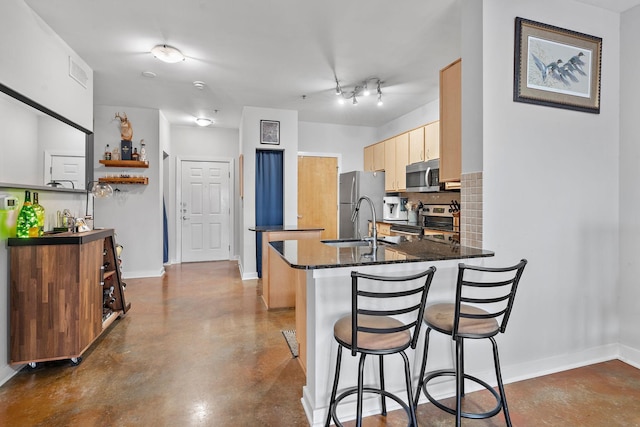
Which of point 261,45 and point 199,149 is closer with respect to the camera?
point 261,45

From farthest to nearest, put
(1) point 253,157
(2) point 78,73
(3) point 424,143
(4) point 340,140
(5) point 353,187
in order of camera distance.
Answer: (4) point 340,140 → (5) point 353,187 → (1) point 253,157 → (3) point 424,143 → (2) point 78,73

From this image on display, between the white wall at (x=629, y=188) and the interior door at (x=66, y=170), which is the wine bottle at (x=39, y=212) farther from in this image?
the white wall at (x=629, y=188)

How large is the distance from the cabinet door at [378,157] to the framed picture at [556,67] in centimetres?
323

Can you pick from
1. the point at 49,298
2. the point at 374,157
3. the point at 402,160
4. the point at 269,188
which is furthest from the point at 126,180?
the point at 402,160

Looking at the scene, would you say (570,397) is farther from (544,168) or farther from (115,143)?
(115,143)

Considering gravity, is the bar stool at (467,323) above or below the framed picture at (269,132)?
below

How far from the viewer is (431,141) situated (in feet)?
14.0

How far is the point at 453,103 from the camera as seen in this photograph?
2.38 m

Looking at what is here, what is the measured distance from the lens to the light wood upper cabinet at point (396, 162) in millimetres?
4859

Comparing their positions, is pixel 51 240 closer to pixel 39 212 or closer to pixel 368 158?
pixel 39 212

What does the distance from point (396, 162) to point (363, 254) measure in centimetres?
347

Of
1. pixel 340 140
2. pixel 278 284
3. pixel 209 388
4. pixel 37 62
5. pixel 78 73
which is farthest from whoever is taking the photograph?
pixel 340 140

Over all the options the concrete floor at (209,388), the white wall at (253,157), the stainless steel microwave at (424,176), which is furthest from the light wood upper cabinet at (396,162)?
the concrete floor at (209,388)

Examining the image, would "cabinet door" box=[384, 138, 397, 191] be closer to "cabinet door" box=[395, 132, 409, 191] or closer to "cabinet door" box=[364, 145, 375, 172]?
"cabinet door" box=[395, 132, 409, 191]
